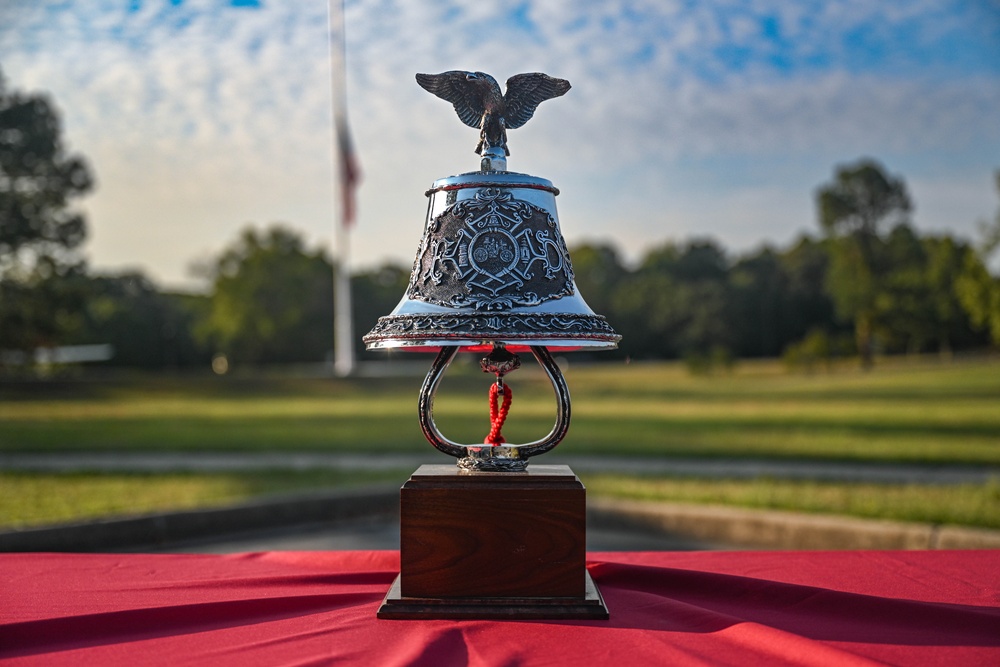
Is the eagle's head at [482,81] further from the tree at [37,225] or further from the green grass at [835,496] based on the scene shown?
the tree at [37,225]

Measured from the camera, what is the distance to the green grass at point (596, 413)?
41.0 ft

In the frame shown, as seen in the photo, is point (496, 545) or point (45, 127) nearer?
point (496, 545)

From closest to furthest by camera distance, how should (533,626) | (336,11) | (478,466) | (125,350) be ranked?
(533,626)
(478,466)
(336,11)
(125,350)

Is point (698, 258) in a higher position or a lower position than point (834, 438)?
higher

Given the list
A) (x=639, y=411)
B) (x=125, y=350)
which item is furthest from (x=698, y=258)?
(x=125, y=350)

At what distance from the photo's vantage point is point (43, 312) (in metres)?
17.9

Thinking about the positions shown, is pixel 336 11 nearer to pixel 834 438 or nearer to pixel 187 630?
pixel 834 438

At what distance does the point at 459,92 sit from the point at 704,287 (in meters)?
19.3

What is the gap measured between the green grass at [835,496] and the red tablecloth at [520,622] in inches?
146

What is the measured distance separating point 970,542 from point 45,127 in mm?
18614

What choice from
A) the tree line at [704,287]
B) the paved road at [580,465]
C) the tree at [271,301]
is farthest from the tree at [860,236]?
the tree at [271,301]

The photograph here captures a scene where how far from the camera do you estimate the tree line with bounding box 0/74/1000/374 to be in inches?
721

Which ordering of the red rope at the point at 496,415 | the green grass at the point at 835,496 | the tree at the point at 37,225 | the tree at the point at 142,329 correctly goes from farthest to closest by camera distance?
the tree at the point at 142,329 < the tree at the point at 37,225 < the green grass at the point at 835,496 < the red rope at the point at 496,415

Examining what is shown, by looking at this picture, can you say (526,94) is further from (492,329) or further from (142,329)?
(142,329)
